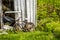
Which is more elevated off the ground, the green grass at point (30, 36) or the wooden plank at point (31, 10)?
the wooden plank at point (31, 10)

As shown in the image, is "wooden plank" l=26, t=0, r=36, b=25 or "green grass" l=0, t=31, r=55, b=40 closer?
"green grass" l=0, t=31, r=55, b=40

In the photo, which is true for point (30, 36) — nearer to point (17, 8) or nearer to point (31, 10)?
point (31, 10)

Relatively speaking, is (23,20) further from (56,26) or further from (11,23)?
(56,26)

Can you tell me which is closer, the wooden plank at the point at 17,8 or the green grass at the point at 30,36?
the green grass at the point at 30,36

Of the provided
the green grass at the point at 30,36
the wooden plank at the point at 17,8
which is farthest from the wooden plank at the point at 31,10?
the green grass at the point at 30,36

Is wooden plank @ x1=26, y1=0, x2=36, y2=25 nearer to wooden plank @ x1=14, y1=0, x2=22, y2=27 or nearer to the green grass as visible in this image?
wooden plank @ x1=14, y1=0, x2=22, y2=27

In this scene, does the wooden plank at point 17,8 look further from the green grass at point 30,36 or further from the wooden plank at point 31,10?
the green grass at point 30,36

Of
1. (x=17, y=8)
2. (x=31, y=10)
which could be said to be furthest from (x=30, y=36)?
(x=17, y=8)

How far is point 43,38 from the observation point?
856 cm

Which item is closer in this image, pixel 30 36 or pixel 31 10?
pixel 30 36

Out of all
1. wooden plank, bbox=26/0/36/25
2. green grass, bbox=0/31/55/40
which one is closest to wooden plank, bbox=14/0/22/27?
wooden plank, bbox=26/0/36/25

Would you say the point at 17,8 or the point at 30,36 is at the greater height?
the point at 17,8

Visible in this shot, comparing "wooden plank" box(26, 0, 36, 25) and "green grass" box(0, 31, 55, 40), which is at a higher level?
"wooden plank" box(26, 0, 36, 25)

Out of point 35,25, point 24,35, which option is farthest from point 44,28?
point 24,35
